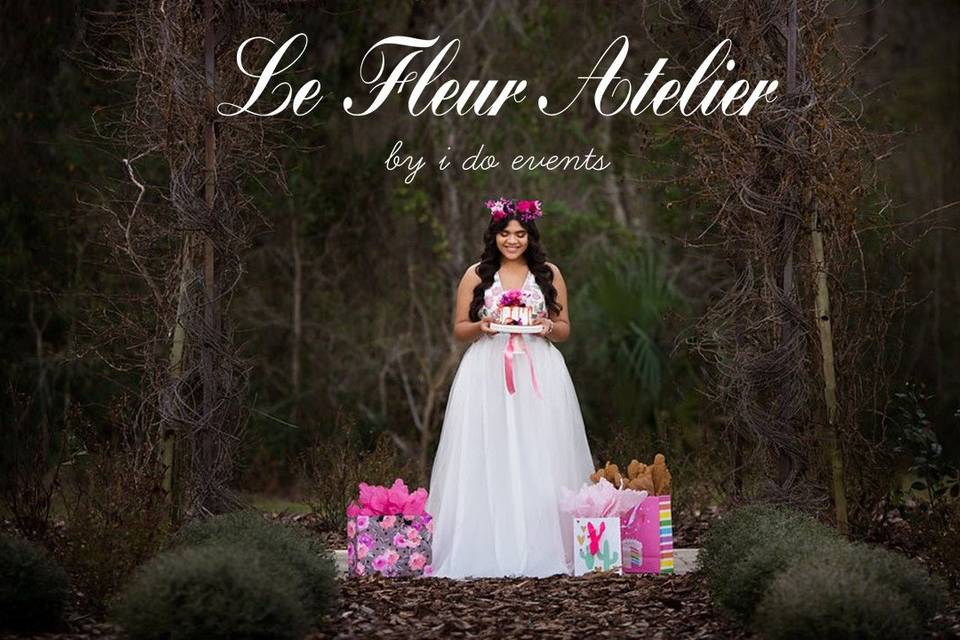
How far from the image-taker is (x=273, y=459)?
13617mm

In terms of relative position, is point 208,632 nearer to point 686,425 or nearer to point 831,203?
point 831,203

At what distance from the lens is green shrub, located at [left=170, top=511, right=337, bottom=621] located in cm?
577

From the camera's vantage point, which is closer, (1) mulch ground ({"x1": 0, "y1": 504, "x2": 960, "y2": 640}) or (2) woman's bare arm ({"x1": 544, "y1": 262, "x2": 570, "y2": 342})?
(1) mulch ground ({"x1": 0, "y1": 504, "x2": 960, "y2": 640})

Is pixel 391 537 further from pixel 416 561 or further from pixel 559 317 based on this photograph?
pixel 559 317

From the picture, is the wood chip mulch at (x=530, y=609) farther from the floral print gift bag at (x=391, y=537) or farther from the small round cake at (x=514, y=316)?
the small round cake at (x=514, y=316)

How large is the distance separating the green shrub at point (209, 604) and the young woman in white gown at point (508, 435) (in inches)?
93.0

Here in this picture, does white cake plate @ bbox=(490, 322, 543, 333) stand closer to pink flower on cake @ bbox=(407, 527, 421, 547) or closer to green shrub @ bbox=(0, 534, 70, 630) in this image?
pink flower on cake @ bbox=(407, 527, 421, 547)

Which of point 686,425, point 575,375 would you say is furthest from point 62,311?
point 686,425

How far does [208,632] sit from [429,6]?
1038 centimetres

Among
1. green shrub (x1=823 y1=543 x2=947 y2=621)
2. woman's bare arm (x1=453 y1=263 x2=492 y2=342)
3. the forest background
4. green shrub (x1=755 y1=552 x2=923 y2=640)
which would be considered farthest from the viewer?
the forest background

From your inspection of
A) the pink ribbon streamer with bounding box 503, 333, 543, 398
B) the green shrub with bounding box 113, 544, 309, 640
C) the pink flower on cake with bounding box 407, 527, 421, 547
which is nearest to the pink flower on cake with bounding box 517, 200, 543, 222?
the pink ribbon streamer with bounding box 503, 333, 543, 398

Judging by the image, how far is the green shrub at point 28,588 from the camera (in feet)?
18.2

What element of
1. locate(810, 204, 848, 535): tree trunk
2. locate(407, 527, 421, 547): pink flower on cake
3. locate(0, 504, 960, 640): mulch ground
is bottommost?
locate(0, 504, 960, 640): mulch ground

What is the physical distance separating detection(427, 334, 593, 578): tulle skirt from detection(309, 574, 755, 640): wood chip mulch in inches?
7.8
